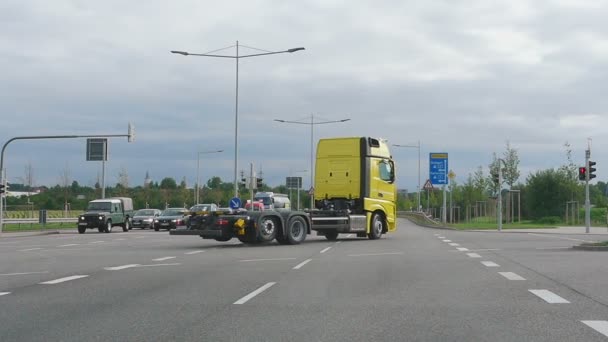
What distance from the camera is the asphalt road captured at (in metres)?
7.85

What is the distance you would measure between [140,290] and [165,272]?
3.41 m

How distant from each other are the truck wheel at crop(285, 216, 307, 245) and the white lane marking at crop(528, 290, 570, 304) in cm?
1447

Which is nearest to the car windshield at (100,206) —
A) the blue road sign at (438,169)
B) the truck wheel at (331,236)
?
the truck wheel at (331,236)

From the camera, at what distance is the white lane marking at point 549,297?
33.4ft

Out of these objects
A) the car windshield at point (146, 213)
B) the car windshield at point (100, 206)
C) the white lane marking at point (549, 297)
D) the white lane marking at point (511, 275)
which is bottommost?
the white lane marking at point (549, 297)

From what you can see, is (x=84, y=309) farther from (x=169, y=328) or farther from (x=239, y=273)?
(x=239, y=273)

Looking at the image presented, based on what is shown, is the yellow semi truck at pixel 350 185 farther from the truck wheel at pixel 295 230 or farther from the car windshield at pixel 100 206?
the car windshield at pixel 100 206

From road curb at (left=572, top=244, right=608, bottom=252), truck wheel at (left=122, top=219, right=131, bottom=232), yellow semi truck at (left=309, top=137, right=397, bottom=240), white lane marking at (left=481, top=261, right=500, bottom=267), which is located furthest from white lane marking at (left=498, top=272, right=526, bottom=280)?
truck wheel at (left=122, top=219, right=131, bottom=232)

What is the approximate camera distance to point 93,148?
208 ft

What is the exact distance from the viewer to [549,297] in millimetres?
10609

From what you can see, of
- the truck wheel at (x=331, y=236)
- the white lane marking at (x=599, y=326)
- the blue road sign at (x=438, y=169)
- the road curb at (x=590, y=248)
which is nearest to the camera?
the white lane marking at (x=599, y=326)

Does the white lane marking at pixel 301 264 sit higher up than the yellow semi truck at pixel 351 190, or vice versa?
the yellow semi truck at pixel 351 190

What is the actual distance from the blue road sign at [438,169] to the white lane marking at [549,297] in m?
45.4

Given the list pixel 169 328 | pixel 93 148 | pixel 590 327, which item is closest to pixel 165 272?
pixel 169 328
